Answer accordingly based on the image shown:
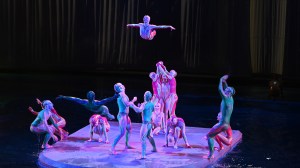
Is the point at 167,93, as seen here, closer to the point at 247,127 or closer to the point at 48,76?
the point at 247,127

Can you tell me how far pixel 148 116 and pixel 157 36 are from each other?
10.3 metres

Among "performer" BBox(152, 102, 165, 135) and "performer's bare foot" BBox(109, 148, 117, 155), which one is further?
"performer" BBox(152, 102, 165, 135)

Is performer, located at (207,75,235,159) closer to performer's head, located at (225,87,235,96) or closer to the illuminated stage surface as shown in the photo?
performer's head, located at (225,87,235,96)

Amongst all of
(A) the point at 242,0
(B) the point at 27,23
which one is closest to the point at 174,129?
(A) the point at 242,0

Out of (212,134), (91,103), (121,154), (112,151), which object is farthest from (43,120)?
(212,134)

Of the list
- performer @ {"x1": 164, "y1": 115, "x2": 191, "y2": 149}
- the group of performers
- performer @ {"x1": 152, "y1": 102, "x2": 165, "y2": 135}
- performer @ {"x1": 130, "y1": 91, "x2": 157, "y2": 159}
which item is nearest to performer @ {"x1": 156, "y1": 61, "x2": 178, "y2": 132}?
the group of performers

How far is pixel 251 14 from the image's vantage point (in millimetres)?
18828

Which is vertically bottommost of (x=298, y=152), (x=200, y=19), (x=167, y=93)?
(x=298, y=152)

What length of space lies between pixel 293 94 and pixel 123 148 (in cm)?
780

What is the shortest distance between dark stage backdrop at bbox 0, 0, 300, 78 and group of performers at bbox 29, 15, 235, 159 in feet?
25.8

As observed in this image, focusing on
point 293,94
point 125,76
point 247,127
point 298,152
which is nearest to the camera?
point 298,152

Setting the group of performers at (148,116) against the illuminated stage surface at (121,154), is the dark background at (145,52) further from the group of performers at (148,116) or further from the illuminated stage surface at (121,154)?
the illuminated stage surface at (121,154)

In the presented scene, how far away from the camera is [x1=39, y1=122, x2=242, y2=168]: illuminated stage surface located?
29.7 ft

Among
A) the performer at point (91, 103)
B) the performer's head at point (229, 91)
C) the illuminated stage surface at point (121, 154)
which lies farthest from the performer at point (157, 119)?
the performer's head at point (229, 91)
